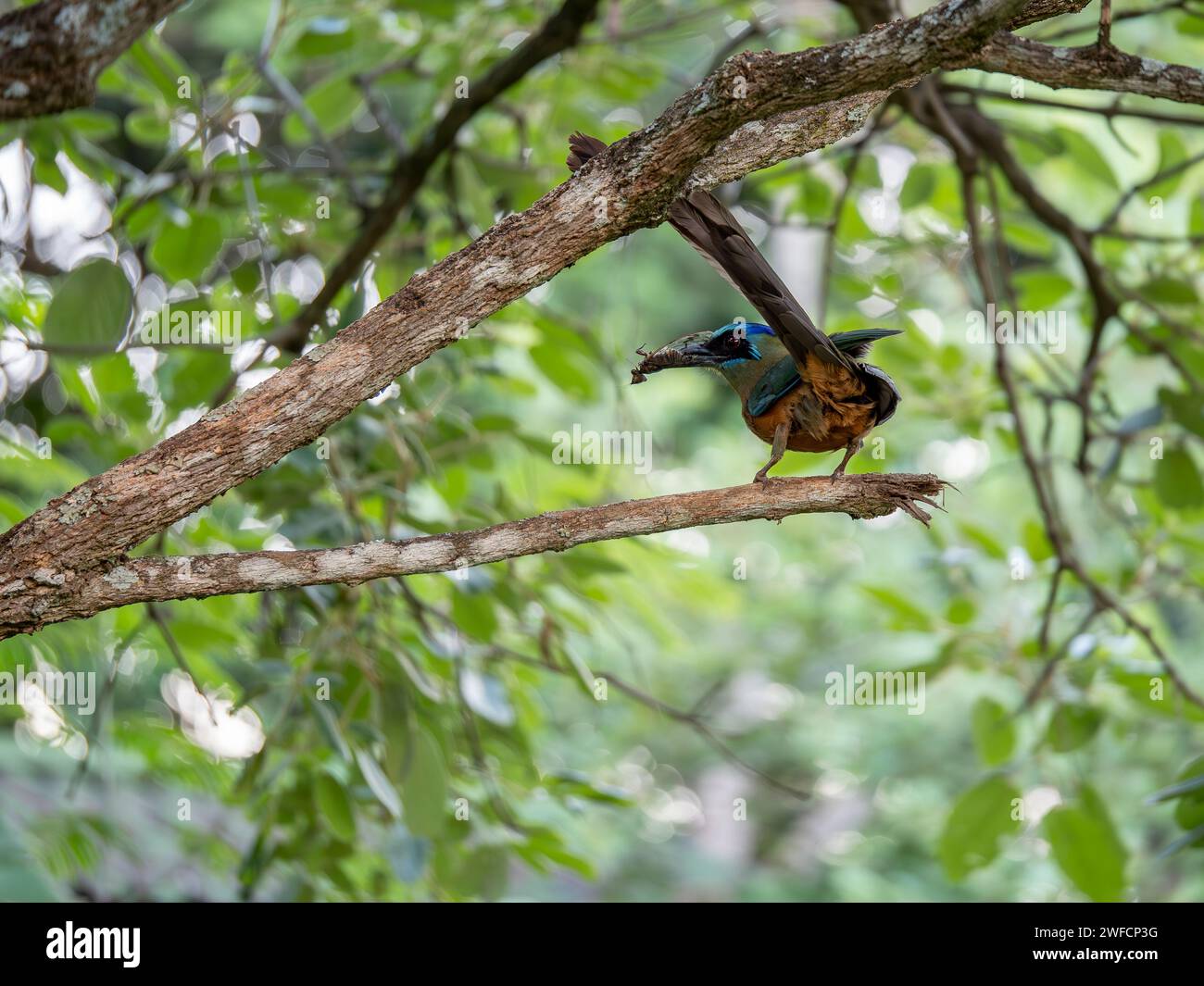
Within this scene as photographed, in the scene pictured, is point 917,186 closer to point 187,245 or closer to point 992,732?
point 992,732

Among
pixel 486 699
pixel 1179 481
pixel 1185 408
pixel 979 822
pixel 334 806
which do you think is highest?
pixel 1185 408

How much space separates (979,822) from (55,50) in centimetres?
285

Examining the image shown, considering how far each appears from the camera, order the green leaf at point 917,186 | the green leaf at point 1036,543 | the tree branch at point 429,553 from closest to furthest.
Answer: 1. the tree branch at point 429,553
2. the green leaf at point 1036,543
3. the green leaf at point 917,186

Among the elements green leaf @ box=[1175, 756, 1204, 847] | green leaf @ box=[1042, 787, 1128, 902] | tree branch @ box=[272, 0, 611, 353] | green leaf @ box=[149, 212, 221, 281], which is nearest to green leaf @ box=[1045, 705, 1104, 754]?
green leaf @ box=[1042, 787, 1128, 902]

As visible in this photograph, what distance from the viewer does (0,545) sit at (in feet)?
5.68

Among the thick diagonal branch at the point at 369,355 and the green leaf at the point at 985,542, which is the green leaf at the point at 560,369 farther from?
the thick diagonal branch at the point at 369,355

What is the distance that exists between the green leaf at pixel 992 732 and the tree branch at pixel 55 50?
3019 mm

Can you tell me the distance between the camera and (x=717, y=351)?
2.22 metres

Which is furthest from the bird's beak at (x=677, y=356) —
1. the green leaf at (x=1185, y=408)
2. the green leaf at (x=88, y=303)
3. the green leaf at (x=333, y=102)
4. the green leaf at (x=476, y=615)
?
the green leaf at (x=333, y=102)

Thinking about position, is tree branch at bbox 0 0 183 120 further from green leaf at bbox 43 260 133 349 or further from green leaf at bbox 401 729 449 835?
green leaf at bbox 401 729 449 835

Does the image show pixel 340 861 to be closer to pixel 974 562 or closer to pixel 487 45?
pixel 974 562

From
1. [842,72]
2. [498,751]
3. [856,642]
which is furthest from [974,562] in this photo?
[856,642]

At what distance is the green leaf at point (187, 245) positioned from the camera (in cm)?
A: 336

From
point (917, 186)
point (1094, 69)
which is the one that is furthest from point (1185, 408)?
point (1094, 69)
